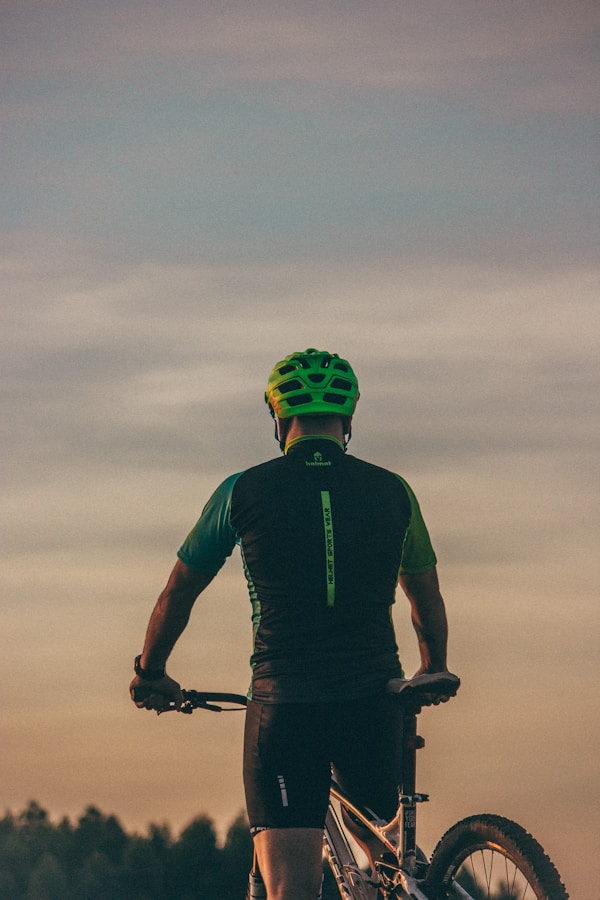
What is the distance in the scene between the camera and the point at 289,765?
5.29m

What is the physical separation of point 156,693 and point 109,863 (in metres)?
49.1

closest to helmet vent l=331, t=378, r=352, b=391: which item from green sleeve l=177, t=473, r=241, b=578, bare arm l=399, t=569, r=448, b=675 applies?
green sleeve l=177, t=473, r=241, b=578

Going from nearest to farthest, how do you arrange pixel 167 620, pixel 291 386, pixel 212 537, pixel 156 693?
pixel 212 537 < pixel 291 386 < pixel 167 620 < pixel 156 693

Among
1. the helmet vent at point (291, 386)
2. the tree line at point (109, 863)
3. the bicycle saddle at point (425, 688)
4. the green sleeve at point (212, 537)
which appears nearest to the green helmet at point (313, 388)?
the helmet vent at point (291, 386)

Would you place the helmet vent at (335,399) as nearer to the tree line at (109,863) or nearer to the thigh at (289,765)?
the thigh at (289,765)

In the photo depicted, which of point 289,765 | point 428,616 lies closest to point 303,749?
point 289,765

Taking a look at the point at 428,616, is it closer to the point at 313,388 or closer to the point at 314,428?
the point at 314,428

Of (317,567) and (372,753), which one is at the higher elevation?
(317,567)

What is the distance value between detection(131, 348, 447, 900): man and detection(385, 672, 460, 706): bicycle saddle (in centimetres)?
8

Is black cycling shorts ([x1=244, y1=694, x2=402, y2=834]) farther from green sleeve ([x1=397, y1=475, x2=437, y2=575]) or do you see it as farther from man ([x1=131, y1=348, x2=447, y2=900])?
green sleeve ([x1=397, y1=475, x2=437, y2=575])

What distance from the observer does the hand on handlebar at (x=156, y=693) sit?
6.05 metres

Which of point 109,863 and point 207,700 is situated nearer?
point 207,700

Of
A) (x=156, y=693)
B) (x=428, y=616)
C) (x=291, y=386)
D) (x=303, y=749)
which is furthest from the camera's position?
(x=156, y=693)

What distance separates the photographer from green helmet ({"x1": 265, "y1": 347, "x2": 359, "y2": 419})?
555 cm
